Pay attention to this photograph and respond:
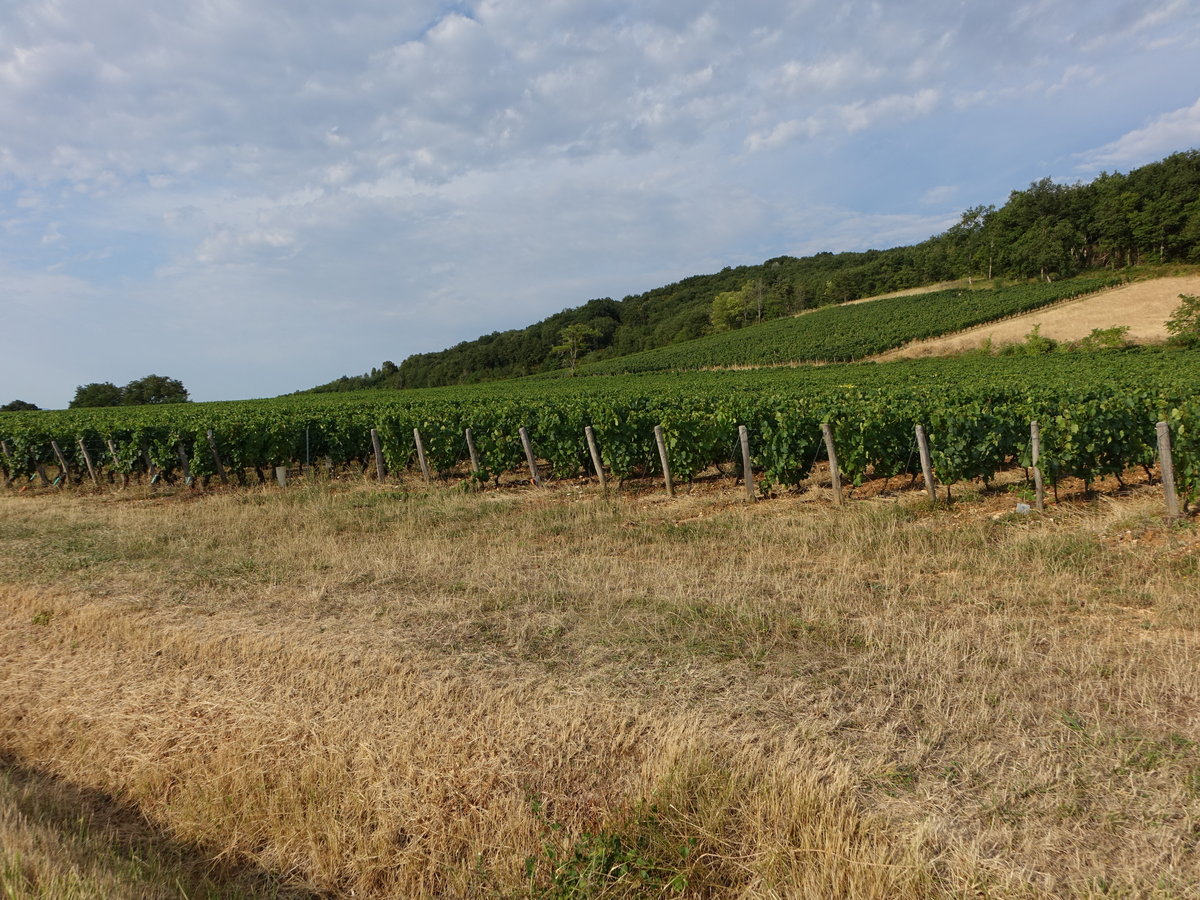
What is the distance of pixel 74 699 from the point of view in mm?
5152

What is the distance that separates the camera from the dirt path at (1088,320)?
45500 millimetres

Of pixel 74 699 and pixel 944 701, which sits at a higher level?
pixel 74 699

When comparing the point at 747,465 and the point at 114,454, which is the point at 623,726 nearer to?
the point at 747,465

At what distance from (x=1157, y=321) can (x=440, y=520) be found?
5223 centimetres

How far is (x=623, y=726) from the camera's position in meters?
4.13

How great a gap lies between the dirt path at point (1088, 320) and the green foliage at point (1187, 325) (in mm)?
2230

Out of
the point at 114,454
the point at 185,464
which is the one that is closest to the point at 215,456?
the point at 185,464

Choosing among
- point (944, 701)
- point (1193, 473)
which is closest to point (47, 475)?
point (944, 701)

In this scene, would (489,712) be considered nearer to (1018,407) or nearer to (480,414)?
(1018,407)

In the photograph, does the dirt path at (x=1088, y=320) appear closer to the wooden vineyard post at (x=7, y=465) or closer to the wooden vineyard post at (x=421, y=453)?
the wooden vineyard post at (x=421, y=453)

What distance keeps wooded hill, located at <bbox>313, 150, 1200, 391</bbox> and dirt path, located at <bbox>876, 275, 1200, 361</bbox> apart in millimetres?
18921

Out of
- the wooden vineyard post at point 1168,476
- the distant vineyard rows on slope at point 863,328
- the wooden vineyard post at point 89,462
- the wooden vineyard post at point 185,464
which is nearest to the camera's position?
the wooden vineyard post at point 1168,476

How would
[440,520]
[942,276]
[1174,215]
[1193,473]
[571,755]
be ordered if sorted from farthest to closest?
[942,276] < [1174,215] < [440,520] < [1193,473] < [571,755]

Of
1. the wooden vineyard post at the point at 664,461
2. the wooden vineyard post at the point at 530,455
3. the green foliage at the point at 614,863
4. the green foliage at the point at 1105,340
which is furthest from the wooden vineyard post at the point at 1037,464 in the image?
the green foliage at the point at 1105,340
